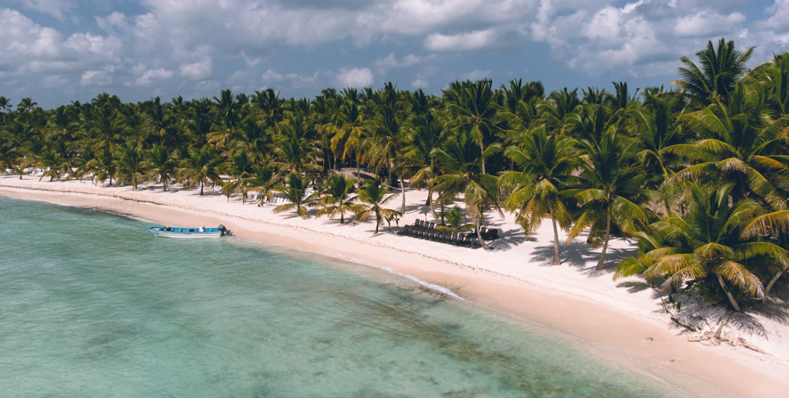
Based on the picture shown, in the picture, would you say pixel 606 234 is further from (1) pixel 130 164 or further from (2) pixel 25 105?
(2) pixel 25 105

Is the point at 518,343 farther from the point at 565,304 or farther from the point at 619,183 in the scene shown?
the point at 619,183

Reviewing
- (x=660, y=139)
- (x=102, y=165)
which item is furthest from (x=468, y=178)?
(x=102, y=165)

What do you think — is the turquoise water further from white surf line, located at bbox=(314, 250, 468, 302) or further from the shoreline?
the shoreline

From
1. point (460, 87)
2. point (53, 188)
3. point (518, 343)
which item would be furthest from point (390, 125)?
point (53, 188)

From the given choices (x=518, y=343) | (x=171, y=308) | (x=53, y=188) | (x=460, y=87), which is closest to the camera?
(x=518, y=343)

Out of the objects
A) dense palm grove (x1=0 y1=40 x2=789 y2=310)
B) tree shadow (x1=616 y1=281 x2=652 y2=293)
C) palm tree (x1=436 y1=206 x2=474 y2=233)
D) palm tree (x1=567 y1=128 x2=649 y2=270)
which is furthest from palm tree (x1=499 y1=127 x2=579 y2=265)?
palm tree (x1=436 y1=206 x2=474 y2=233)

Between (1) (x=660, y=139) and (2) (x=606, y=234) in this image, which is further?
(2) (x=606, y=234)
